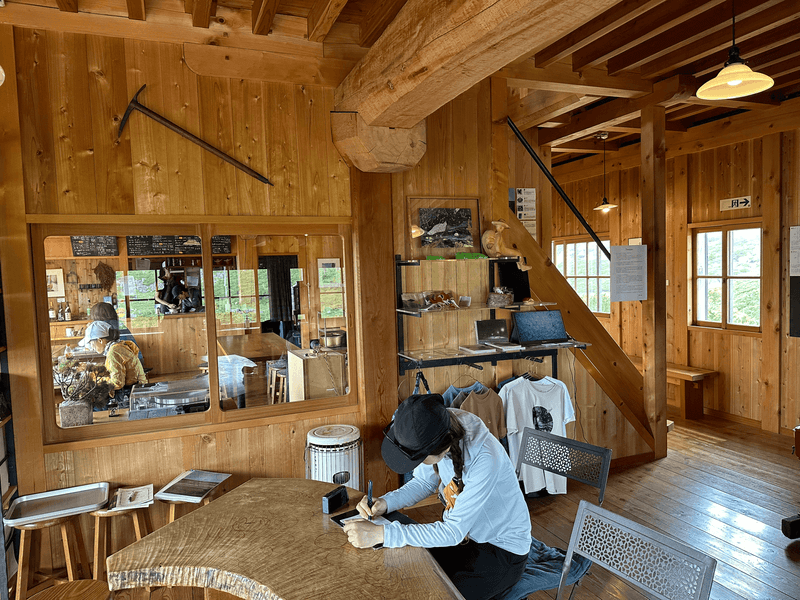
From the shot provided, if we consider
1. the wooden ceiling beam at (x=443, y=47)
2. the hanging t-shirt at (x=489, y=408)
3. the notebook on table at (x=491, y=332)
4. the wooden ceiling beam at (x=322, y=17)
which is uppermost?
the wooden ceiling beam at (x=322, y=17)

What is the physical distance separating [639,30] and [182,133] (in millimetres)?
3094

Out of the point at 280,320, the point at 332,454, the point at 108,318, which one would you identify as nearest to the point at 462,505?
the point at 332,454

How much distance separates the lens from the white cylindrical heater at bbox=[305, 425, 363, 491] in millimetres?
3523

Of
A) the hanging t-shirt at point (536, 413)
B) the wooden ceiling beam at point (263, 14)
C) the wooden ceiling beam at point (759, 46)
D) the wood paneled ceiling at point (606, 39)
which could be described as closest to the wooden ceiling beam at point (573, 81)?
the wood paneled ceiling at point (606, 39)

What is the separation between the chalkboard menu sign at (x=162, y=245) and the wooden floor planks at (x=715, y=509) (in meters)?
1.96

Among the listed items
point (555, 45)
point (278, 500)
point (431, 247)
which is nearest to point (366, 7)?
point (555, 45)

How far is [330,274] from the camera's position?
3902 millimetres

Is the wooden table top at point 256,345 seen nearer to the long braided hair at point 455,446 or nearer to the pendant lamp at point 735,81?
the long braided hair at point 455,446

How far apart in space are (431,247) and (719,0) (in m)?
2.31

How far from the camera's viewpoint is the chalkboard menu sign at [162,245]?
3.40 m

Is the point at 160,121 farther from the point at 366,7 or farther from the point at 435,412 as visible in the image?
the point at 435,412

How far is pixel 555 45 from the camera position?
13.2 feet

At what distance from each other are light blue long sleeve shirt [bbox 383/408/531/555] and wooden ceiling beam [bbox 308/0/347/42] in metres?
2.38

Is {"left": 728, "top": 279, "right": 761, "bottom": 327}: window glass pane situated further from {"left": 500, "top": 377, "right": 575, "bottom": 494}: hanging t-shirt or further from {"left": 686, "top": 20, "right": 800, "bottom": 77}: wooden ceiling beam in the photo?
{"left": 500, "top": 377, "right": 575, "bottom": 494}: hanging t-shirt
